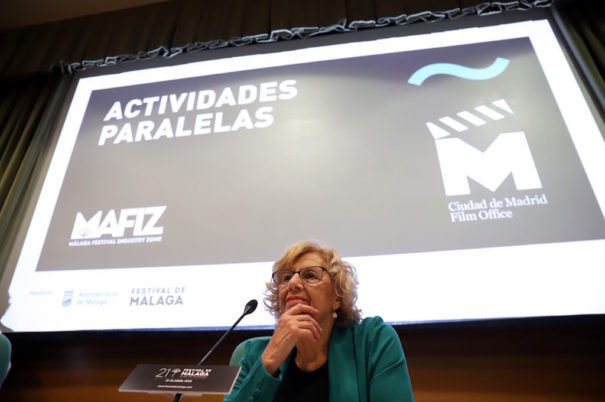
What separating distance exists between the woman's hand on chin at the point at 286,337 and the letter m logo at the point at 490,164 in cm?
98

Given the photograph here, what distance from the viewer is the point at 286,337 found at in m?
0.91

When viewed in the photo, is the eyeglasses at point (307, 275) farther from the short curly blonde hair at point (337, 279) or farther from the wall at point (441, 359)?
the wall at point (441, 359)

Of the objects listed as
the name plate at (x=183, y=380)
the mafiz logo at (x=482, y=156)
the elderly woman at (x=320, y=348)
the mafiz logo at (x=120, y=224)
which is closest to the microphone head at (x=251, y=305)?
the elderly woman at (x=320, y=348)

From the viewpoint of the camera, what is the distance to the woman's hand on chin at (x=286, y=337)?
2.94 ft

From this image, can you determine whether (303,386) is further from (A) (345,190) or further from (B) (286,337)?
(A) (345,190)

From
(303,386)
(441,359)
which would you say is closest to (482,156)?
(441,359)

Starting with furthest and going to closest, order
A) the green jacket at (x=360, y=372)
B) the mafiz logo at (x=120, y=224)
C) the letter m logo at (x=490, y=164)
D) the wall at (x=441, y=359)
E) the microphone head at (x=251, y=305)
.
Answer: the mafiz logo at (x=120, y=224) < the letter m logo at (x=490, y=164) < the wall at (x=441, y=359) < the microphone head at (x=251, y=305) < the green jacket at (x=360, y=372)

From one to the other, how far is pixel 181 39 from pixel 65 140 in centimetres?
98

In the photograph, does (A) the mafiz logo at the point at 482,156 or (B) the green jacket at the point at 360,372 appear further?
(A) the mafiz logo at the point at 482,156

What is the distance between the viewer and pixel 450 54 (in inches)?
78.5

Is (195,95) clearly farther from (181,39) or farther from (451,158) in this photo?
(451,158)

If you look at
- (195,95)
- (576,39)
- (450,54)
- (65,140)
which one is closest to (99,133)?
(65,140)

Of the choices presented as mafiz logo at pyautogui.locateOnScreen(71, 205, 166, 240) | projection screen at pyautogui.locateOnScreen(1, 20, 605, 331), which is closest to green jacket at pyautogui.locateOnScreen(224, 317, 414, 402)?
projection screen at pyautogui.locateOnScreen(1, 20, 605, 331)

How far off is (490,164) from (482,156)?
0.18 feet
